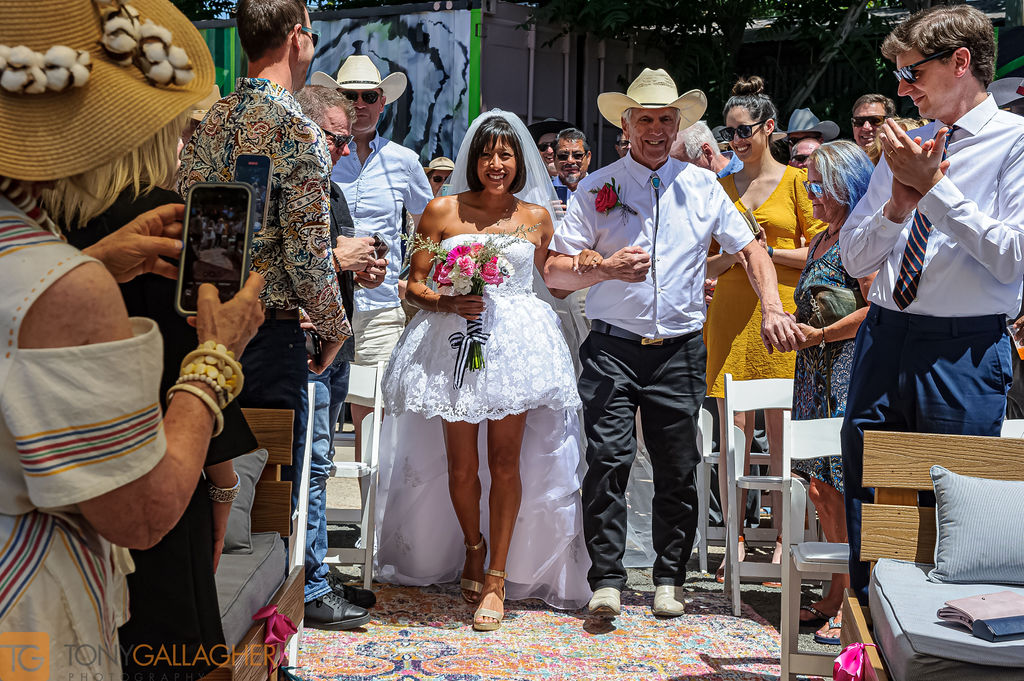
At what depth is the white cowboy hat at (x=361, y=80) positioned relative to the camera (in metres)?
6.84

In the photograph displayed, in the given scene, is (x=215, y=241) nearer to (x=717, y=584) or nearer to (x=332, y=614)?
(x=332, y=614)

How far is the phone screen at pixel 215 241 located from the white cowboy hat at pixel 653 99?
327 centimetres

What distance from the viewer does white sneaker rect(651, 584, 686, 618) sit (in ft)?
15.9

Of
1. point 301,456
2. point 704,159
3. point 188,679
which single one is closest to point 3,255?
point 188,679

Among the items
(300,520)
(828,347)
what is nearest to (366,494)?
(300,520)

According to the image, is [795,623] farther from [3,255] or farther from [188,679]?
[3,255]

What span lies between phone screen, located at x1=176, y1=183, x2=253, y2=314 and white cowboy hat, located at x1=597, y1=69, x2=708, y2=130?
129 inches

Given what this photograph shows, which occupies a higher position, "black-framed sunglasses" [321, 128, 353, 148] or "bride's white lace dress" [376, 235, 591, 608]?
"black-framed sunglasses" [321, 128, 353, 148]

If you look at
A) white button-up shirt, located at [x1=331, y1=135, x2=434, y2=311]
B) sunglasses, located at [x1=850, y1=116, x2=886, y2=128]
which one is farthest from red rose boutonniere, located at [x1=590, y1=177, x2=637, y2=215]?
sunglasses, located at [x1=850, y1=116, x2=886, y2=128]

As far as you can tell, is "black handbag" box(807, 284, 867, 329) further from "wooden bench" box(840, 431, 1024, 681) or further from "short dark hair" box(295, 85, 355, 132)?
"short dark hair" box(295, 85, 355, 132)

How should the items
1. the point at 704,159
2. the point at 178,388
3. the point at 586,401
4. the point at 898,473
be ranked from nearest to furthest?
1. the point at 178,388
2. the point at 898,473
3. the point at 586,401
4. the point at 704,159

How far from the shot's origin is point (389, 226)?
6.15m

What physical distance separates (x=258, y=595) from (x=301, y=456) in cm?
85

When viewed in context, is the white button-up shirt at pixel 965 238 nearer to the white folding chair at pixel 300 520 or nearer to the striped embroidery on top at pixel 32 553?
the white folding chair at pixel 300 520
